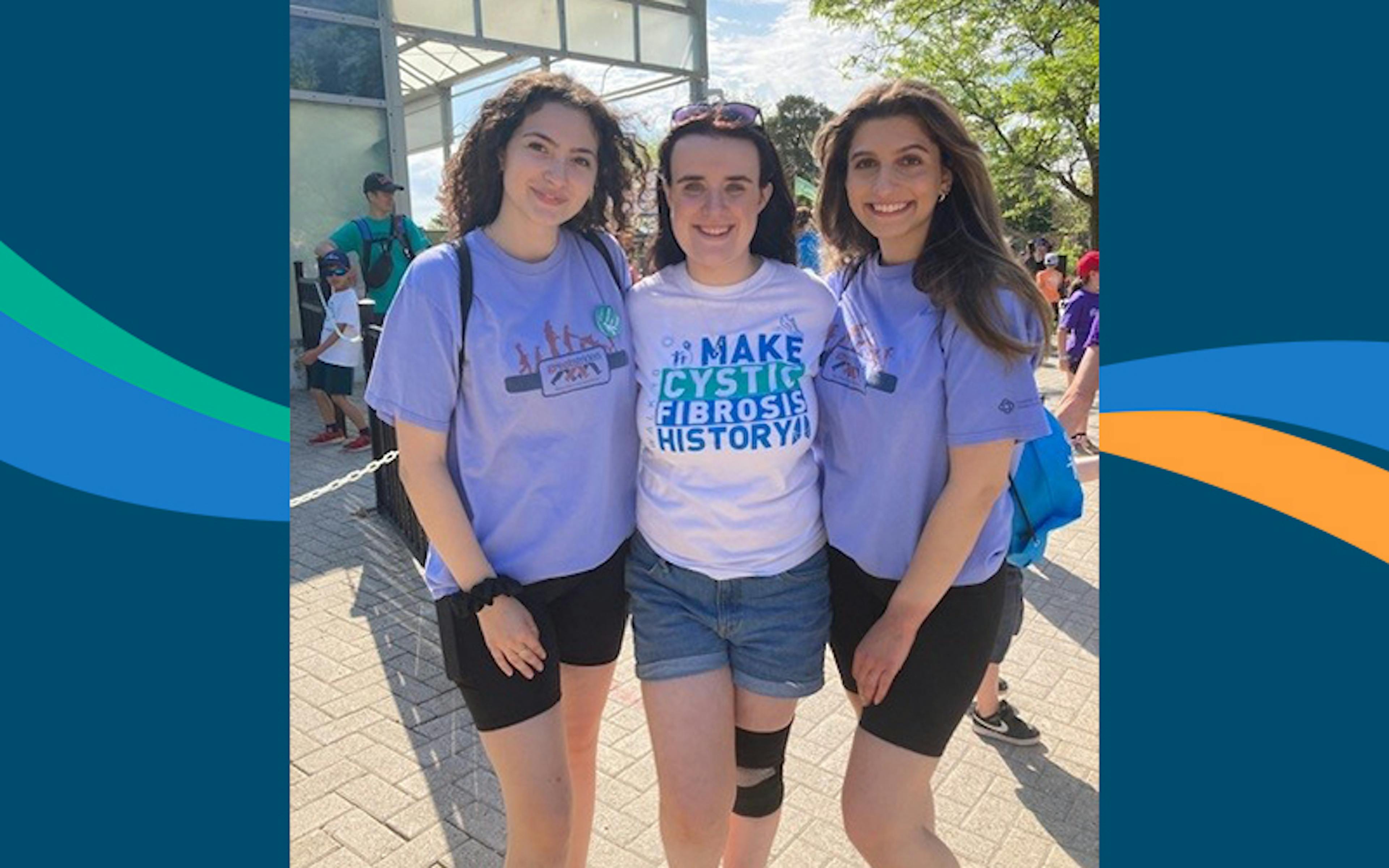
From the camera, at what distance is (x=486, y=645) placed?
79.0 inches

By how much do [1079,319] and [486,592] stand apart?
6292 mm

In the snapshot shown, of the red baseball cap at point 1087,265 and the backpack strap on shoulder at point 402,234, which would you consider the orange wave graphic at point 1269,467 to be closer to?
the red baseball cap at point 1087,265

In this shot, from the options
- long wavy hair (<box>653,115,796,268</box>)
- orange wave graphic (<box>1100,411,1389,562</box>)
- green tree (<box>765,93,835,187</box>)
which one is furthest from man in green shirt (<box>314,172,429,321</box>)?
green tree (<box>765,93,835,187</box>)

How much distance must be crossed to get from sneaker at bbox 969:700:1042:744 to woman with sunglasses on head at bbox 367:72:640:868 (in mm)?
2013

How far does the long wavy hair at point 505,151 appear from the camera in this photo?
6.72ft

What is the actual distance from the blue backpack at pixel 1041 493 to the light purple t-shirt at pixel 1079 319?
4644 mm

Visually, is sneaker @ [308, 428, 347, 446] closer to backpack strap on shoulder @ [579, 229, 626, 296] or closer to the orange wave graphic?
backpack strap on shoulder @ [579, 229, 626, 296]

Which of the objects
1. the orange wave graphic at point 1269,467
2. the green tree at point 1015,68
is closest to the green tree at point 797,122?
the green tree at point 1015,68

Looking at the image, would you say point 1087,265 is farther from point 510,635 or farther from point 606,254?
point 510,635

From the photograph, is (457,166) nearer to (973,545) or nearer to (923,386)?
(923,386)

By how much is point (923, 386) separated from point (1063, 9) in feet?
45.0

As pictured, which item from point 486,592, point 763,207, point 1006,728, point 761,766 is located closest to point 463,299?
point 486,592

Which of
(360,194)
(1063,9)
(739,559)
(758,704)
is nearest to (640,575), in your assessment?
(739,559)

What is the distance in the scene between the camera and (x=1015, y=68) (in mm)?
13984
